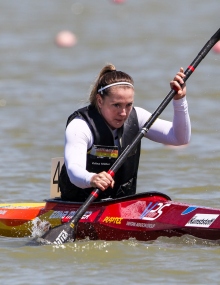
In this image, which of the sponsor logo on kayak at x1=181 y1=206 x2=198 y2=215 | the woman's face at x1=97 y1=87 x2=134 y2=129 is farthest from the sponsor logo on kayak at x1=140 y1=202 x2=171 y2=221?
the woman's face at x1=97 y1=87 x2=134 y2=129

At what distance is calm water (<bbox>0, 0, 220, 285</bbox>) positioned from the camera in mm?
5672

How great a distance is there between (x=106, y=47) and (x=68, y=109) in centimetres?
465

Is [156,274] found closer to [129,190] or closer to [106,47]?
[129,190]

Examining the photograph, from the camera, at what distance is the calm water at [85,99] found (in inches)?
223

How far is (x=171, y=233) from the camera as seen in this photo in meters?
6.00

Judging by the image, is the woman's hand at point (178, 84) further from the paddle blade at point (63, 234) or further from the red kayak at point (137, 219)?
the paddle blade at point (63, 234)

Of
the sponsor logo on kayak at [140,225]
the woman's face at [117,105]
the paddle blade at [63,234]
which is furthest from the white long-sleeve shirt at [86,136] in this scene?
the sponsor logo on kayak at [140,225]

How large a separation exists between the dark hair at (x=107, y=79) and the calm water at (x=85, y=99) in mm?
519

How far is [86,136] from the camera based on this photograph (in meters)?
6.20

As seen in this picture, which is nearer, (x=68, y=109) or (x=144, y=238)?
(x=144, y=238)

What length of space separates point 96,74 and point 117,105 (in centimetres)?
815

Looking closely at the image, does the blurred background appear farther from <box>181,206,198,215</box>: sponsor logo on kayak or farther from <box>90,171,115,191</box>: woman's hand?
<box>181,206,198,215</box>: sponsor logo on kayak

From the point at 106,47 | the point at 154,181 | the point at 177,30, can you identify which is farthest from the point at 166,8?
the point at 154,181

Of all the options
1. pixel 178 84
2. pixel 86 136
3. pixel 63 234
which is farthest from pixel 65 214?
pixel 178 84
